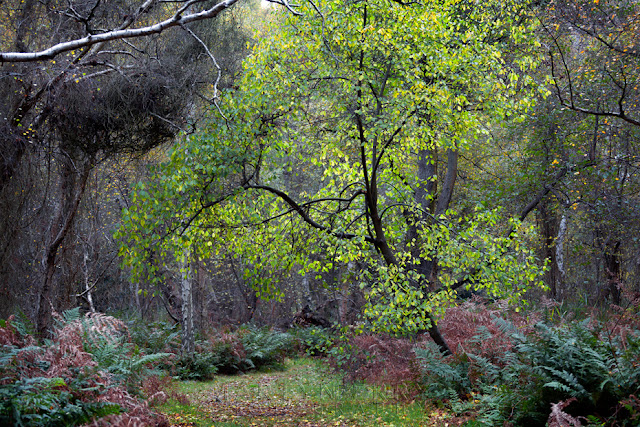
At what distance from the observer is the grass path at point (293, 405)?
622cm

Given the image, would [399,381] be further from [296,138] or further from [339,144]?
[296,138]

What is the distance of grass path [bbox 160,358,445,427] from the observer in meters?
6.22

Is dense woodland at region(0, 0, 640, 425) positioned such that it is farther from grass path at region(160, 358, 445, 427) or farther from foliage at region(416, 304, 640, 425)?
grass path at region(160, 358, 445, 427)

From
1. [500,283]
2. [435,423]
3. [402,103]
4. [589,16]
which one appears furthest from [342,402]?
[589,16]

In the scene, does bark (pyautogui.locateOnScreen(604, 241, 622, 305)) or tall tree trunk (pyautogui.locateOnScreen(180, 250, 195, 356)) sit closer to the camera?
tall tree trunk (pyautogui.locateOnScreen(180, 250, 195, 356))

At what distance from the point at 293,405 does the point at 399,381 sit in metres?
1.95

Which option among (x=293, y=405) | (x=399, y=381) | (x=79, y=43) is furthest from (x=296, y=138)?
(x=293, y=405)

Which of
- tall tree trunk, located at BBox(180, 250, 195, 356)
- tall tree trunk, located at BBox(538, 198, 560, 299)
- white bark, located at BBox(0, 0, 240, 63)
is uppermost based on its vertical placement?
white bark, located at BBox(0, 0, 240, 63)

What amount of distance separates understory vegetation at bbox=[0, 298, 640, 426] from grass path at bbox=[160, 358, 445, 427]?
0.03 m

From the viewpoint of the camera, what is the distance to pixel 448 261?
7242 millimetres

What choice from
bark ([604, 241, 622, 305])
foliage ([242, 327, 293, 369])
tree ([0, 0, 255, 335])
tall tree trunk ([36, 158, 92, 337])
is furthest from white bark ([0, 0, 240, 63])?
bark ([604, 241, 622, 305])

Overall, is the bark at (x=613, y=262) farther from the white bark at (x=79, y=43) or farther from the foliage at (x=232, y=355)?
the white bark at (x=79, y=43)

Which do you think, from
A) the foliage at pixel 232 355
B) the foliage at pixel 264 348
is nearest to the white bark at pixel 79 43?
the foliage at pixel 232 355

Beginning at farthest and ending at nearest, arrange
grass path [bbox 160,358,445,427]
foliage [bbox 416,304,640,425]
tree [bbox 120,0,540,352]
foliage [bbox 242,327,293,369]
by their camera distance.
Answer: foliage [bbox 242,327,293,369] → grass path [bbox 160,358,445,427] → tree [bbox 120,0,540,352] → foliage [bbox 416,304,640,425]
